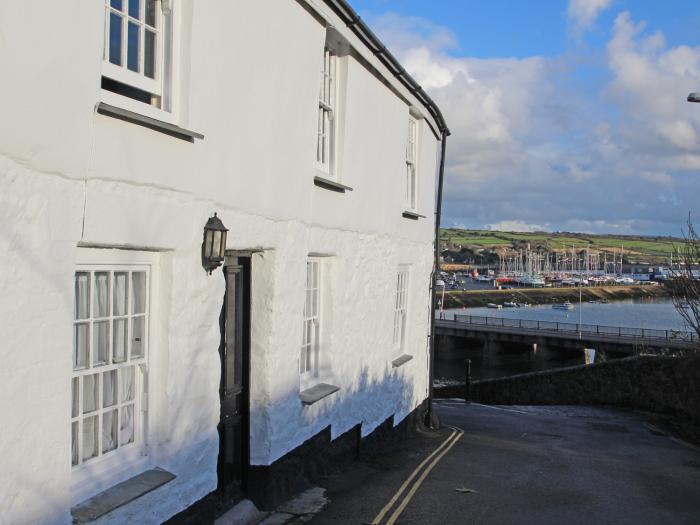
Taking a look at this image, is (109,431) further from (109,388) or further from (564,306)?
(564,306)

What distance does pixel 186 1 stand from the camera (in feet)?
18.4

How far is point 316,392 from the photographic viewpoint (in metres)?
8.74

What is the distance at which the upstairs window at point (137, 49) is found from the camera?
5.06 metres

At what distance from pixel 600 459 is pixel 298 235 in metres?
7.37

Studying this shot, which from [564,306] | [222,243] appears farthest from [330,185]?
[564,306]

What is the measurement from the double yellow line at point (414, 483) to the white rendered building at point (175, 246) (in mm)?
1080

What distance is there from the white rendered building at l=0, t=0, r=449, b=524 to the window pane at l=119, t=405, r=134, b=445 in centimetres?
1

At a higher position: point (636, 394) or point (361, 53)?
point (361, 53)

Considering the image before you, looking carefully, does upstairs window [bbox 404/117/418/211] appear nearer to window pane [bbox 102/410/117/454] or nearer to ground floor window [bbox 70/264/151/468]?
ground floor window [bbox 70/264/151/468]

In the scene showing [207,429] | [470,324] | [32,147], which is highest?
[32,147]

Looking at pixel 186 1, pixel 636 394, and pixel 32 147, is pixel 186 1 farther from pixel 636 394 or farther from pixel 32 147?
pixel 636 394

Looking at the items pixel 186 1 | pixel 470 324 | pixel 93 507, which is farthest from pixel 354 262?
pixel 470 324

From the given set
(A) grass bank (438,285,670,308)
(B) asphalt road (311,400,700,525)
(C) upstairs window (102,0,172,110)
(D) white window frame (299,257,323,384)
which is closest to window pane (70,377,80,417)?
(C) upstairs window (102,0,172,110)

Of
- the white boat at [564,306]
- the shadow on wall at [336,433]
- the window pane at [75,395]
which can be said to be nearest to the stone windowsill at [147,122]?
the window pane at [75,395]
